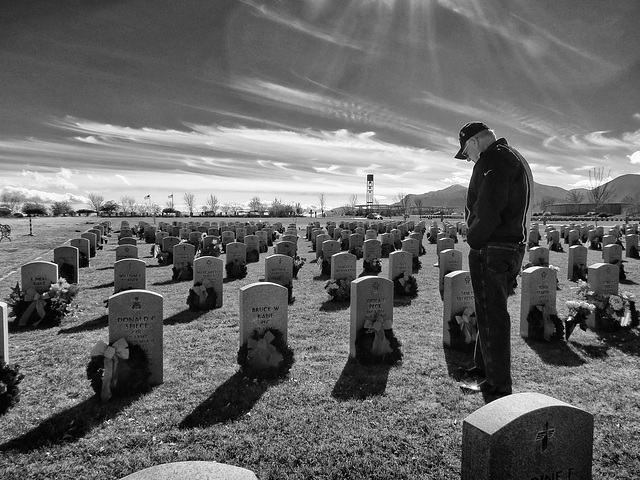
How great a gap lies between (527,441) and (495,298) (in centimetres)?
208

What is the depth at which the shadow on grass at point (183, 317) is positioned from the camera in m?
8.12

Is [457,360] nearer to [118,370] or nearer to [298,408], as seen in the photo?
[298,408]

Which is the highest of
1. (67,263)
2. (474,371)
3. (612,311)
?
(67,263)

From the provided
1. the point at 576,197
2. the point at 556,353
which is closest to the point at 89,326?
the point at 556,353

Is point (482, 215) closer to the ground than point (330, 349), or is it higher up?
higher up

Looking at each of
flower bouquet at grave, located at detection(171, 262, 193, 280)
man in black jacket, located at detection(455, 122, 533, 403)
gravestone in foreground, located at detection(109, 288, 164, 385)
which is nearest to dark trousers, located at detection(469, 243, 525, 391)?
man in black jacket, located at detection(455, 122, 533, 403)

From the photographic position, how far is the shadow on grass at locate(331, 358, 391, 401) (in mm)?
4770

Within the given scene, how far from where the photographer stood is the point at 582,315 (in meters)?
6.56

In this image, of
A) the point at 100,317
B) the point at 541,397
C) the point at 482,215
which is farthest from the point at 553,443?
the point at 100,317

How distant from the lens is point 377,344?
5719 millimetres

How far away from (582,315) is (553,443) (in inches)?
199

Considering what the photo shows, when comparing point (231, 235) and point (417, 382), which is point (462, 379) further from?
point (231, 235)

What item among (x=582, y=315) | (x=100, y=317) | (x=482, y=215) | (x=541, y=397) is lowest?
(x=100, y=317)

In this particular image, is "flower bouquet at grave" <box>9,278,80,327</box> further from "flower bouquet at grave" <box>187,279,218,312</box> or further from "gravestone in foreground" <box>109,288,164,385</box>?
"gravestone in foreground" <box>109,288,164,385</box>
